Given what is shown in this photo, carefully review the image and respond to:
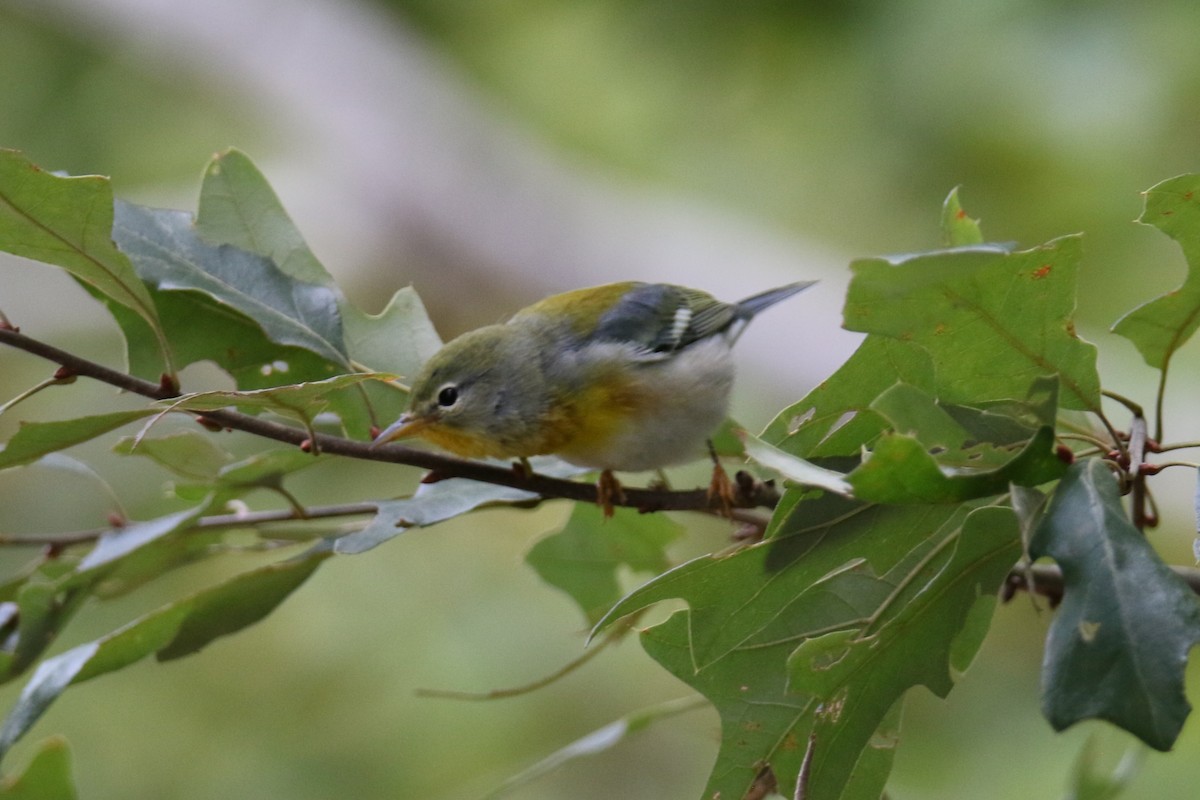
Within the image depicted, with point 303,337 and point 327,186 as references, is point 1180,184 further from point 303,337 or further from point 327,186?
point 327,186

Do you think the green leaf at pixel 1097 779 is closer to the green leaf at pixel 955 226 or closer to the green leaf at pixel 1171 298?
the green leaf at pixel 1171 298

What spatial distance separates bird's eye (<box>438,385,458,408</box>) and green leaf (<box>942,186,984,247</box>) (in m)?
0.90

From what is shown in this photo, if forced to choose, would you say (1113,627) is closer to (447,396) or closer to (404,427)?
(404,427)

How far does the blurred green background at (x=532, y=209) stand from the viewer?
4371 millimetres

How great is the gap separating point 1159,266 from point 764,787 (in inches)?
143

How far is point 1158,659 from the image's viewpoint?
0.97 m

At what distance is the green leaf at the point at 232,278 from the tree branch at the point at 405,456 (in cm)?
14

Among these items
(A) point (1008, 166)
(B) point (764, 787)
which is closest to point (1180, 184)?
(B) point (764, 787)

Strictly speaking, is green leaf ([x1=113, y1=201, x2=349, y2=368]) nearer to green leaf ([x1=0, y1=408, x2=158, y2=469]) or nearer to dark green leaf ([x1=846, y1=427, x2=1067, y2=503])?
green leaf ([x1=0, y1=408, x2=158, y2=469])

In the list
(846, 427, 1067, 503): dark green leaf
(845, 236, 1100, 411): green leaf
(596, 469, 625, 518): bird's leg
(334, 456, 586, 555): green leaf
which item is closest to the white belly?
(596, 469, 625, 518): bird's leg

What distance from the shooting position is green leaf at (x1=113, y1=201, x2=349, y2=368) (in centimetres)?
160

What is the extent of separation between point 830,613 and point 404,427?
0.82 metres

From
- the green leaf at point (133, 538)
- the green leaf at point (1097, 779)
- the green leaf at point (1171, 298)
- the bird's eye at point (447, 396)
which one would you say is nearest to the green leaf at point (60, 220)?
the green leaf at point (133, 538)

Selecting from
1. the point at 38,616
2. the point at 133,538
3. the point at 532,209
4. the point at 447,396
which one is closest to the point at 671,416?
the point at 447,396
